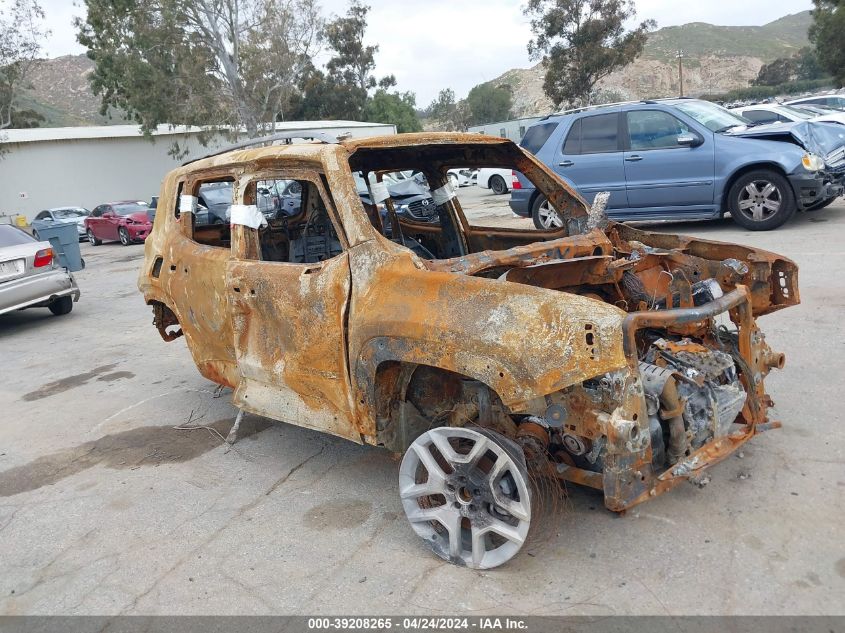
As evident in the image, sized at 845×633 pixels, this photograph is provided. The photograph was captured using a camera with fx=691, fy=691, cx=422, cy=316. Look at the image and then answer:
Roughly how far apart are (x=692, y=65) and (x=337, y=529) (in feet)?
388

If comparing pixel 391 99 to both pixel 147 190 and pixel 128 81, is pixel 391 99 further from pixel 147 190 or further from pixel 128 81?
pixel 128 81

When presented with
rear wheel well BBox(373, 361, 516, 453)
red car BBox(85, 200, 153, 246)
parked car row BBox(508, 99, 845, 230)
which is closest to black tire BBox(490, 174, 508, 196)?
red car BBox(85, 200, 153, 246)

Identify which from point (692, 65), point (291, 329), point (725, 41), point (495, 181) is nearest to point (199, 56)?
point (495, 181)

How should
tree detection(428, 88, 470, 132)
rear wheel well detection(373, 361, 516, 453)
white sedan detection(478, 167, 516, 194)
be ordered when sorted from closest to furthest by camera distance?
1. rear wheel well detection(373, 361, 516, 453)
2. white sedan detection(478, 167, 516, 194)
3. tree detection(428, 88, 470, 132)

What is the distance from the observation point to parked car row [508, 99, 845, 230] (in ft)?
30.5

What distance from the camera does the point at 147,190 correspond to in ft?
124

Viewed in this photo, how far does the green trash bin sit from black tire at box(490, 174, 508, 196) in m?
13.2

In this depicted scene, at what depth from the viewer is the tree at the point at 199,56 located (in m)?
30.5

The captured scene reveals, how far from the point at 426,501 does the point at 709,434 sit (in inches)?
53.3

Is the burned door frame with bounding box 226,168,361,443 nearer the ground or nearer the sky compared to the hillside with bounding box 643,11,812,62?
nearer the ground

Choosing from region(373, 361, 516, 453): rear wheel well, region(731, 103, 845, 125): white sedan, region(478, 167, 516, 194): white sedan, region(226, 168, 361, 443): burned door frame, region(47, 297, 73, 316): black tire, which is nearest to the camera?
region(373, 361, 516, 453): rear wheel well

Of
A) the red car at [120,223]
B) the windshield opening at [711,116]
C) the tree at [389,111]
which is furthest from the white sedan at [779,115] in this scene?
the tree at [389,111]

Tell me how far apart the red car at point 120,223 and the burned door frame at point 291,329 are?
17.8 meters

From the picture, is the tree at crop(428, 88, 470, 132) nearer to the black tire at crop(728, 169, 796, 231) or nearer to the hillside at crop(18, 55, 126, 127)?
the hillside at crop(18, 55, 126, 127)
